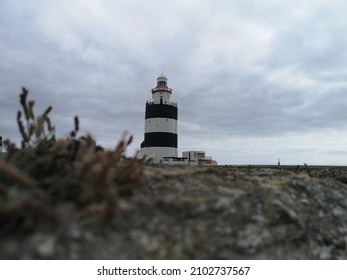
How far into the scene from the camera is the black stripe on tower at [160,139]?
37.7 meters

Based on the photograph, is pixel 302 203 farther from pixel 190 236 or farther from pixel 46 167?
pixel 46 167

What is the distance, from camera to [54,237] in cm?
215

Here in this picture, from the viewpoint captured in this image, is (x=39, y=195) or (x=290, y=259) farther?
→ (x=290, y=259)

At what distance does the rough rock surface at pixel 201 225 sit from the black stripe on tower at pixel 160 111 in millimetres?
34962

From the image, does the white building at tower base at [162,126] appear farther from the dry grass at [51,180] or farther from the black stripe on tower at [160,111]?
the dry grass at [51,180]

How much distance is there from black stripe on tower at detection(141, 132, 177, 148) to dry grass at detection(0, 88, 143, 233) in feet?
111

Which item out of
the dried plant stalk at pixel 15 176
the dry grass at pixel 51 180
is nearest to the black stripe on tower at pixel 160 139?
the dry grass at pixel 51 180

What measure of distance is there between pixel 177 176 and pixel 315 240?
1.80 metres

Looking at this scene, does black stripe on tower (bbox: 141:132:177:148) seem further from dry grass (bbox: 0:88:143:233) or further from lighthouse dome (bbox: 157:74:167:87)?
dry grass (bbox: 0:88:143:233)

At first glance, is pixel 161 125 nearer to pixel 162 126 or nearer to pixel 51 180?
pixel 162 126

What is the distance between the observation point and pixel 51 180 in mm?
2609

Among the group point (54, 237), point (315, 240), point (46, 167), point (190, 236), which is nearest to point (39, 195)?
point (54, 237)

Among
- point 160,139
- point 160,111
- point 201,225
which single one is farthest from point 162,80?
point 201,225

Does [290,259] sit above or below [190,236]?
below
